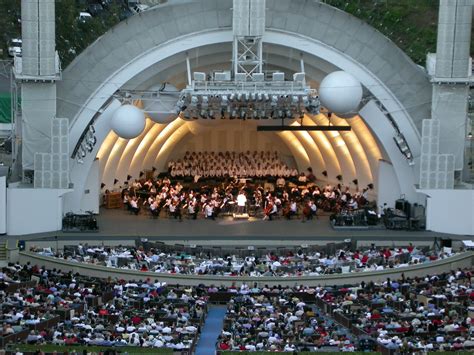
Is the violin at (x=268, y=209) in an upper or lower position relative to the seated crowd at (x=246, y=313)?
upper

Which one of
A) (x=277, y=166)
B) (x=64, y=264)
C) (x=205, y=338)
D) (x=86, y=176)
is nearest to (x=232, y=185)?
(x=277, y=166)

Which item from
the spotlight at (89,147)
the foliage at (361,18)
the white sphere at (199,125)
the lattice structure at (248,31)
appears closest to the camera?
the lattice structure at (248,31)

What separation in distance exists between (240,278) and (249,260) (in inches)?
74.1

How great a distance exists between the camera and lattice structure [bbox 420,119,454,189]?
4316 cm

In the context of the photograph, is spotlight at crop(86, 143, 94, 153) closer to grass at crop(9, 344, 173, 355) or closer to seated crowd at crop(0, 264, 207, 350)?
seated crowd at crop(0, 264, 207, 350)

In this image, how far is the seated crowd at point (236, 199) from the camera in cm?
4619

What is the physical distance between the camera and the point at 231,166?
179ft

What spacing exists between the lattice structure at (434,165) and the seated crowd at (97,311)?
12099 millimetres

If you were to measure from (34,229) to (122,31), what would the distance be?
783cm

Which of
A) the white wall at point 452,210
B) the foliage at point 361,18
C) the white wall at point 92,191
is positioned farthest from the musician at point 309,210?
the foliage at point 361,18

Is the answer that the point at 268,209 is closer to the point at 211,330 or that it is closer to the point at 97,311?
the point at 211,330

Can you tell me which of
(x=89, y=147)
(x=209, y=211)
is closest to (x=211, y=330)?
(x=89, y=147)

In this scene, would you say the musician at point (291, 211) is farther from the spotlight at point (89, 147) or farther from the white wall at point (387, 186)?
the spotlight at point (89, 147)

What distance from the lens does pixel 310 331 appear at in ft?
95.3
